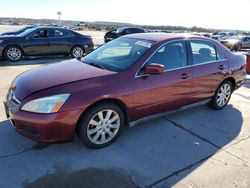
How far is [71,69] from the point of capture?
403cm

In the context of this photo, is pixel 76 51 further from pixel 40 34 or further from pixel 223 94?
pixel 223 94

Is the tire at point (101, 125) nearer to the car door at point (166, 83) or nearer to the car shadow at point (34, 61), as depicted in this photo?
the car door at point (166, 83)

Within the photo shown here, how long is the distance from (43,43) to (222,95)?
777 cm

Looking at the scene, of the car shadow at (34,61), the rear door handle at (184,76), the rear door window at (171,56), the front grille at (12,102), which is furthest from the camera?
the car shadow at (34,61)

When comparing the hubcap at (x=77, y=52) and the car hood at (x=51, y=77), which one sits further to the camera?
the hubcap at (x=77, y=52)

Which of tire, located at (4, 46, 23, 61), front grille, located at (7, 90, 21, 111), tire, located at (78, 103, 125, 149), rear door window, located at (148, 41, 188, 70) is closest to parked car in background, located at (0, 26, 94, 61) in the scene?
tire, located at (4, 46, 23, 61)

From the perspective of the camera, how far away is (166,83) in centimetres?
417

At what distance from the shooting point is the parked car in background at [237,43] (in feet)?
70.1

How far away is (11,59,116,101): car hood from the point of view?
345 centimetres

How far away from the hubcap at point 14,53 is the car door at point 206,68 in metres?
7.75

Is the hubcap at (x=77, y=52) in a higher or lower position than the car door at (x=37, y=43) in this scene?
lower

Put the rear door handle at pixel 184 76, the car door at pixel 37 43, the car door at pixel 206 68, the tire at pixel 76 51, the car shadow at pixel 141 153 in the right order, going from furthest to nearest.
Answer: the tire at pixel 76 51 → the car door at pixel 37 43 → the car door at pixel 206 68 → the rear door handle at pixel 184 76 → the car shadow at pixel 141 153

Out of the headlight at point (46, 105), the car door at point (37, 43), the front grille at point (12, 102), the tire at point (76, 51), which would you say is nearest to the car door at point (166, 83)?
the headlight at point (46, 105)

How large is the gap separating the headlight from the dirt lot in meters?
0.64
